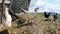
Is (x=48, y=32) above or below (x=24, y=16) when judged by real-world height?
below

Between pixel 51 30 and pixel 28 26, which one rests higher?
pixel 28 26

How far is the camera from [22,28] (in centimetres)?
474

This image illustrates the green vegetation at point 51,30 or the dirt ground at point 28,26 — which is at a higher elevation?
the dirt ground at point 28,26

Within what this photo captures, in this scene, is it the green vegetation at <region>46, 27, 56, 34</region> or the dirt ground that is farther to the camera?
the green vegetation at <region>46, 27, 56, 34</region>

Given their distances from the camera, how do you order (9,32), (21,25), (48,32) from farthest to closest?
(48,32) → (21,25) → (9,32)

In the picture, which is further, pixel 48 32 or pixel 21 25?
pixel 48 32

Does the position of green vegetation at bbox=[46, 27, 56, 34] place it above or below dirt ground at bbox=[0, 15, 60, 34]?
below

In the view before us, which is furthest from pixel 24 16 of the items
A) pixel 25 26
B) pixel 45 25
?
pixel 45 25

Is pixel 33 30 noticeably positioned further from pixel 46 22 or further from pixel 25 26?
pixel 46 22

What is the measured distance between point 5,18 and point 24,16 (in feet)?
2.56

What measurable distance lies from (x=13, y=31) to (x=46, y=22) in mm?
1240

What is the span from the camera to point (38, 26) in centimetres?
509

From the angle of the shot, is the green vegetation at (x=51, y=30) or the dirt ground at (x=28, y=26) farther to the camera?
the green vegetation at (x=51, y=30)

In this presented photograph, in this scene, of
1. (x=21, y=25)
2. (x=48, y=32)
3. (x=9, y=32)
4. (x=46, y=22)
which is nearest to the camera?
(x=9, y=32)
